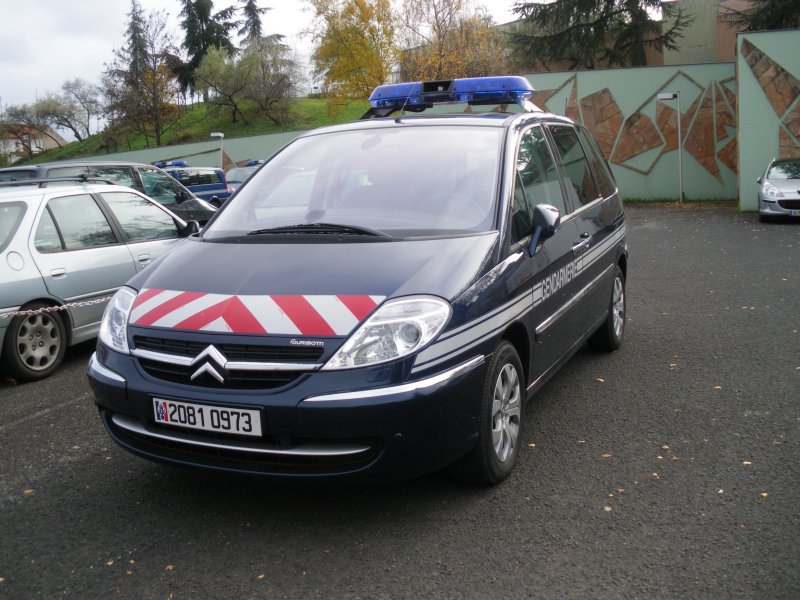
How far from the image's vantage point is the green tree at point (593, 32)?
3256 centimetres

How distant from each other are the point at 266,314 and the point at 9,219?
399 centimetres

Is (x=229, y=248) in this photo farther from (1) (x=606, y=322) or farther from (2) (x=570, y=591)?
(1) (x=606, y=322)

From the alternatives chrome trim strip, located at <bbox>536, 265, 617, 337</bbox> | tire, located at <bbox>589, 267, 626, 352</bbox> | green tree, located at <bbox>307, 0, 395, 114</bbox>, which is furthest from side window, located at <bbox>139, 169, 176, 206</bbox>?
green tree, located at <bbox>307, 0, 395, 114</bbox>

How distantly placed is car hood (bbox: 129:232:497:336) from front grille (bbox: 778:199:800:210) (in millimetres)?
14270

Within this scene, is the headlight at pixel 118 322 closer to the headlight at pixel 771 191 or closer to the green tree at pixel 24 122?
the headlight at pixel 771 191

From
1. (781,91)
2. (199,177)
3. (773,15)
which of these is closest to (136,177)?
(199,177)

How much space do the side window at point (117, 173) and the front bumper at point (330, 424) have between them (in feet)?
27.7

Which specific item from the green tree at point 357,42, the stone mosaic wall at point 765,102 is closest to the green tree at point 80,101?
the green tree at point 357,42

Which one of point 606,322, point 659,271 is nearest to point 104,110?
point 659,271

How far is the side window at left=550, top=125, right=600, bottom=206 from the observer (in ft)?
17.2

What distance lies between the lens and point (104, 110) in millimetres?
52188

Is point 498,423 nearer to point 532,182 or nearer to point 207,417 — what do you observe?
point 207,417

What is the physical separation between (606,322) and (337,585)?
3.84 m

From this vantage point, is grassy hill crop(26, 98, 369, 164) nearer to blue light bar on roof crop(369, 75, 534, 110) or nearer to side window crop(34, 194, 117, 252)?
side window crop(34, 194, 117, 252)
